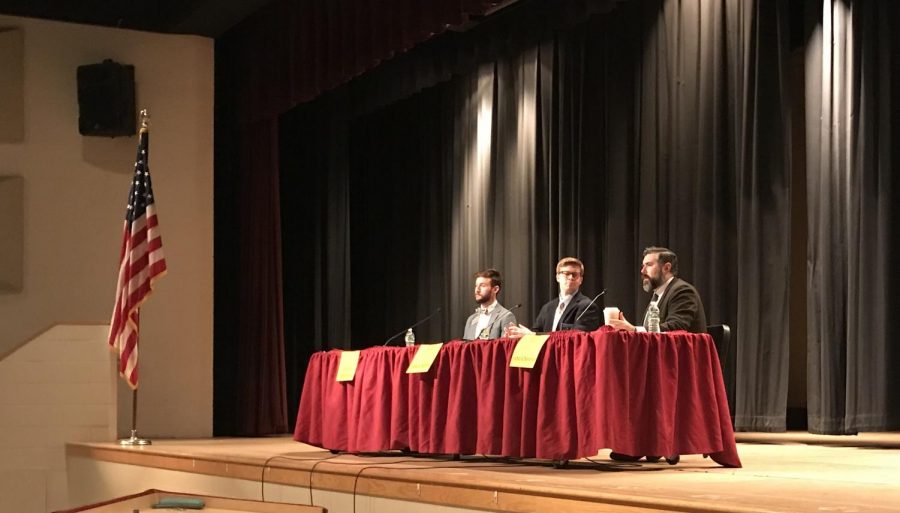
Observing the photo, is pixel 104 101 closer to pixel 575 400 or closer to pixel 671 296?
pixel 671 296

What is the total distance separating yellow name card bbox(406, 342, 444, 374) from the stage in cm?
42

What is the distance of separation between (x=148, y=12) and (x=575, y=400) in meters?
6.37

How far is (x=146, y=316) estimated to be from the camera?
31.6ft

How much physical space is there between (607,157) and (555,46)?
3.83 feet

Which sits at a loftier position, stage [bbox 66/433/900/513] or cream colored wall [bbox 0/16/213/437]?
cream colored wall [bbox 0/16/213/437]

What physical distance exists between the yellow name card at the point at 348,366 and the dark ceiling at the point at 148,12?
418 cm

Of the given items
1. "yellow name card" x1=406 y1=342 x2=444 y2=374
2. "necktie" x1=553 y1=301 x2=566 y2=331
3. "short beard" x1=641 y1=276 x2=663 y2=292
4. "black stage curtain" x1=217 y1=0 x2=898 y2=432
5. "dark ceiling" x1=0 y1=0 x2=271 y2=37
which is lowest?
"yellow name card" x1=406 y1=342 x2=444 y2=374

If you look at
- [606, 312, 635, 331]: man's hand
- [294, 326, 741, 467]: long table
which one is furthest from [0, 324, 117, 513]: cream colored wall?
[606, 312, 635, 331]: man's hand

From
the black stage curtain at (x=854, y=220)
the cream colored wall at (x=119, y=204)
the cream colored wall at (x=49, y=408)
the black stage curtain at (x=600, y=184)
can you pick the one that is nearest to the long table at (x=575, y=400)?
the black stage curtain at (x=854, y=220)

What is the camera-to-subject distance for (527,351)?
485 cm

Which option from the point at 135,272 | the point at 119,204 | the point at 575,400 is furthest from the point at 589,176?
the point at 575,400

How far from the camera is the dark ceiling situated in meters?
9.36

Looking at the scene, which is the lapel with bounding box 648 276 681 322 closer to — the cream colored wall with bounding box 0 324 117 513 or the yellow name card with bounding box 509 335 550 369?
the yellow name card with bounding box 509 335 550 369

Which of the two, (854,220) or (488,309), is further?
(488,309)
